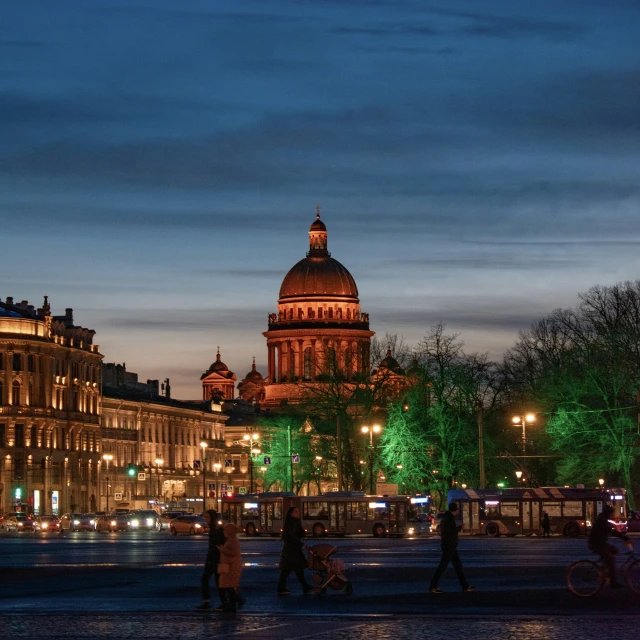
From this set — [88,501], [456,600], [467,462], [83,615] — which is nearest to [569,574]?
[456,600]

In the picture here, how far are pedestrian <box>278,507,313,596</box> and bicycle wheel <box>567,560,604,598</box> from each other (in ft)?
17.3

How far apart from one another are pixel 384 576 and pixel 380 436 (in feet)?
229

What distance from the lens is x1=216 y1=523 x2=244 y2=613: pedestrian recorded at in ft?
94.1

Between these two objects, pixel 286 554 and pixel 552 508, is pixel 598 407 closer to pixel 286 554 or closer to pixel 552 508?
pixel 552 508

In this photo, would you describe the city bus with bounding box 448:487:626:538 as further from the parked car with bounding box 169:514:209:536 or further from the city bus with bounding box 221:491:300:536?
the parked car with bounding box 169:514:209:536

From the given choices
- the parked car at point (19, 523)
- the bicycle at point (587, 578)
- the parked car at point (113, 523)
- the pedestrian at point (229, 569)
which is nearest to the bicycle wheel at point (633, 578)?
the bicycle at point (587, 578)

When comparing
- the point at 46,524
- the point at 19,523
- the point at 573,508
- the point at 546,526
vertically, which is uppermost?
the point at 19,523

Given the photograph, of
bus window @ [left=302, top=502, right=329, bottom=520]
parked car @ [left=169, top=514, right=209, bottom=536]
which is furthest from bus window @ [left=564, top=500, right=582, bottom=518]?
parked car @ [left=169, top=514, right=209, bottom=536]

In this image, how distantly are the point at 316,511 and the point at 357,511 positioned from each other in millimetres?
2407

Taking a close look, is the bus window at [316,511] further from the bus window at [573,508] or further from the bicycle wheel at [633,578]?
the bicycle wheel at [633,578]

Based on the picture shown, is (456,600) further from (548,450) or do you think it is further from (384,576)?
(548,450)

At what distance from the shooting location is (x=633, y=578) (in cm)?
3475

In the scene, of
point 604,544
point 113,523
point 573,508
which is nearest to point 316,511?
point 573,508

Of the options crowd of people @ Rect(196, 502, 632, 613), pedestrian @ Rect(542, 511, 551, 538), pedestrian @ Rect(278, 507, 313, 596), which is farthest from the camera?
pedestrian @ Rect(542, 511, 551, 538)
